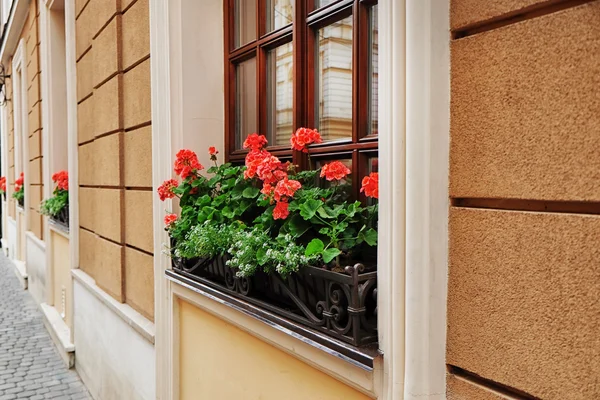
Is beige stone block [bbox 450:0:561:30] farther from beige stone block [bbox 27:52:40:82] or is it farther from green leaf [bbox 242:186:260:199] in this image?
beige stone block [bbox 27:52:40:82]

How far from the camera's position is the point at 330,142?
235 cm

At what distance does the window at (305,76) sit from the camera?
2.16 m

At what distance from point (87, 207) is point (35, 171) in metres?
4.76

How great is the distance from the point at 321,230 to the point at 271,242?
27 cm

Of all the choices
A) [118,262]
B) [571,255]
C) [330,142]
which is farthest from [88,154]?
[571,255]

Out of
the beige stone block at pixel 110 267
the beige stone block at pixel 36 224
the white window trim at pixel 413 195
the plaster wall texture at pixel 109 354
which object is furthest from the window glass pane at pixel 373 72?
the beige stone block at pixel 36 224

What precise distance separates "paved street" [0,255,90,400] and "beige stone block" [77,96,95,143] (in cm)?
255

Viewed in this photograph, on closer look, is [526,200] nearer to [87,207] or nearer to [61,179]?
[87,207]

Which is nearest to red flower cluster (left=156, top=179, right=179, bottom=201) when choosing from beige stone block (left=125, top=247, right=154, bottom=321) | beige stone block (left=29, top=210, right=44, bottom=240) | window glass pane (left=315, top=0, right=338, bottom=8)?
beige stone block (left=125, top=247, right=154, bottom=321)

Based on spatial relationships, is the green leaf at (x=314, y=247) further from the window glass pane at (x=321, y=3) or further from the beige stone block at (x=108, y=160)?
the beige stone block at (x=108, y=160)

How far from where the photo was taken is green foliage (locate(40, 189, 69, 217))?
22.1ft

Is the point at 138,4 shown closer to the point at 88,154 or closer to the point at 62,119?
the point at 88,154

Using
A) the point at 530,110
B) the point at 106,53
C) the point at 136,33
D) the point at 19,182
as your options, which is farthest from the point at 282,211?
the point at 19,182

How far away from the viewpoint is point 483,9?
4.64 feet
